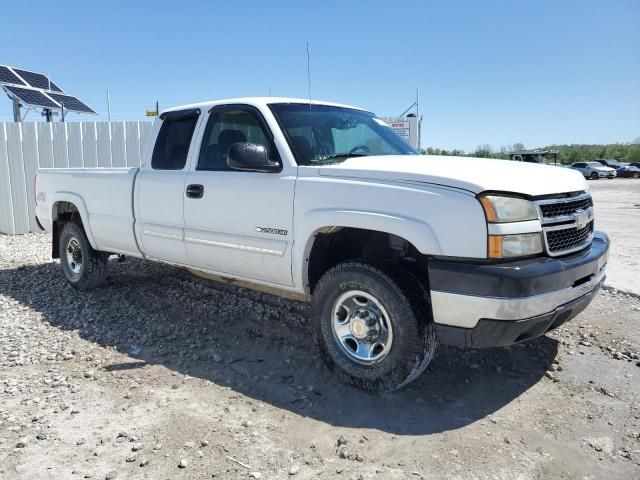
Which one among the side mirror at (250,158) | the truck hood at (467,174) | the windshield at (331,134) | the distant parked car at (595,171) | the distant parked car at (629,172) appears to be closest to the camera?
the truck hood at (467,174)

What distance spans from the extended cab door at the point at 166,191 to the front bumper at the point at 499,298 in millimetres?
2553

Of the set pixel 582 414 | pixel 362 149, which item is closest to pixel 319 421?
pixel 582 414

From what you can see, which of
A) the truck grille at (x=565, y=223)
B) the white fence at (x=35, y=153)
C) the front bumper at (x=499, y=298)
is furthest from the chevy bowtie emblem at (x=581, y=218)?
the white fence at (x=35, y=153)

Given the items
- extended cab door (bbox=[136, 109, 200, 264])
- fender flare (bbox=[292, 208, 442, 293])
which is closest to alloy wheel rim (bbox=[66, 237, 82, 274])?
extended cab door (bbox=[136, 109, 200, 264])

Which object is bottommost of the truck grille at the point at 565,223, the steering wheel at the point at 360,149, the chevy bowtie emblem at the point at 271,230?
A: the chevy bowtie emblem at the point at 271,230

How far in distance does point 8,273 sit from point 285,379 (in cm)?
535

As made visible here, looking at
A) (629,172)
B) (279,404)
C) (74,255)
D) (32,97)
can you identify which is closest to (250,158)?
(279,404)

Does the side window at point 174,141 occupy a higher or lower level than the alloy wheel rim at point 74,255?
higher

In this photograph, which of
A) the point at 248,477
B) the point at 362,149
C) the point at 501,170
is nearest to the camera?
the point at 248,477

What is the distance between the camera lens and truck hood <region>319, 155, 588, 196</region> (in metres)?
3.14

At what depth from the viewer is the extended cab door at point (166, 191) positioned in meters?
4.76

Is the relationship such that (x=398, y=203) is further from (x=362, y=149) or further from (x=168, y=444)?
(x=168, y=444)

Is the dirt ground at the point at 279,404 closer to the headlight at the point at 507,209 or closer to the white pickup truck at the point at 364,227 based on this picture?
the white pickup truck at the point at 364,227

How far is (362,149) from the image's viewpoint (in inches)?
175
